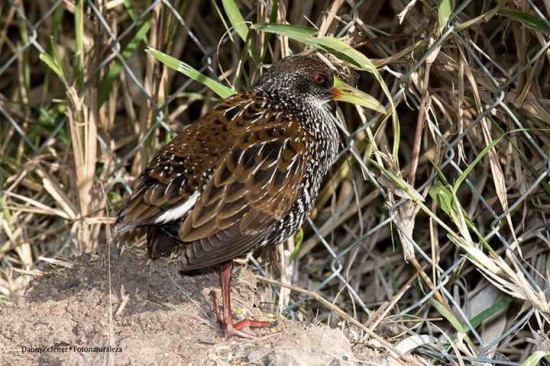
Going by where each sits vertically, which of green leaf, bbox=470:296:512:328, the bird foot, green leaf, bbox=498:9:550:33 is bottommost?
green leaf, bbox=470:296:512:328

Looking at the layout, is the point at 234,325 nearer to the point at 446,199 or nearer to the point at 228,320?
the point at 228,320

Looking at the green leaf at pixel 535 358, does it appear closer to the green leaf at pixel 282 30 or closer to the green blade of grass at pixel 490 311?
the green blade of grass at pixel 490 311

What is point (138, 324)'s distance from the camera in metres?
3.49

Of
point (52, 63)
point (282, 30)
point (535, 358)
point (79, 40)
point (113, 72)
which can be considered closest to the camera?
point (535, 358)

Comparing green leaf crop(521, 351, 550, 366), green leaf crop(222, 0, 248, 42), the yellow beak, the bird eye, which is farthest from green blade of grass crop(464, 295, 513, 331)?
green leaf crop(222, 0, 248, 42)

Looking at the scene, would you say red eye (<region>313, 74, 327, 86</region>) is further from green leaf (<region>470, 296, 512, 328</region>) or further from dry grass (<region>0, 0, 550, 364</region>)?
green leaf (<region>470, 296, 512, 328</region>)

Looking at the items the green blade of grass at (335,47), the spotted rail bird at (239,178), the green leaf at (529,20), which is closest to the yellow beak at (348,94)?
the spotted rail bird at (239,178)

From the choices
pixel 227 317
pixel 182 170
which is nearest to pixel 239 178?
pixel 182 170

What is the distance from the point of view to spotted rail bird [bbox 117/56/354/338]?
11.0 feet

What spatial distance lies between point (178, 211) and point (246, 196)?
0.76 ft

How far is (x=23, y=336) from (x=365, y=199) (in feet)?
4.98

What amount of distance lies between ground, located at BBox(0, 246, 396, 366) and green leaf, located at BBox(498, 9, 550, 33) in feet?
3.96

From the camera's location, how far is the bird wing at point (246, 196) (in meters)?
3.31

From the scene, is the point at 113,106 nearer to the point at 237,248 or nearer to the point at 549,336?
the point at 237,248
